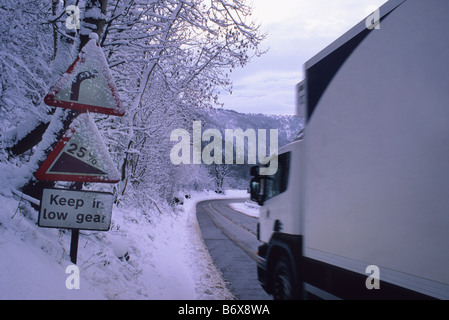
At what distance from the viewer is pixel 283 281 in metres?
4.10

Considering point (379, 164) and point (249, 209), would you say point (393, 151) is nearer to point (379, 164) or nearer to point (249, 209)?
point (379, 164)

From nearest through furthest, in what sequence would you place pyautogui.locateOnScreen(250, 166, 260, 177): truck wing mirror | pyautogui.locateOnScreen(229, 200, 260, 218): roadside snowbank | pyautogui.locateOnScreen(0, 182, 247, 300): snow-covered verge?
pyautogui.locateOnScreen(0, 182, 247, 300): snow-covered verge < pyautogui.locateOnScreen(250, 166, 260, 177): truck wing mirror < pyautogui.locateOnScreen(229, 200, 260, 218): roadside snowbank

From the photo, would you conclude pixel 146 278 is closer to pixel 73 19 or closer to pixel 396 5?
pixel 73 19

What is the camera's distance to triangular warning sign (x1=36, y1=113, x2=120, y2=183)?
282 centimetres

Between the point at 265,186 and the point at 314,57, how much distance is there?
97.5 inches

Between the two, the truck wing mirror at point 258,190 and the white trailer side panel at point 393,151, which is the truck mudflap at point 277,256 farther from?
the truck wing mirror at point 258,190

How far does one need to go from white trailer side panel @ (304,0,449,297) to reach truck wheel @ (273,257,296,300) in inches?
36.8

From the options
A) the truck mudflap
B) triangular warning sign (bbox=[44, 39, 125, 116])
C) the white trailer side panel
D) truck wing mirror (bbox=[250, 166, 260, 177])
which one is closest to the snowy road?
the truck mudflap

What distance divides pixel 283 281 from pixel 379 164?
2.53 meters

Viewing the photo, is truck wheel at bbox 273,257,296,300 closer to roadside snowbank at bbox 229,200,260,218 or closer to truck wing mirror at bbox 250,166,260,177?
truck wing mirror at bbox 250,166,260,177

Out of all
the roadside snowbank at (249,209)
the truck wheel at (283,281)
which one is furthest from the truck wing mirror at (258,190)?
the roadside snowbank at (249,209)

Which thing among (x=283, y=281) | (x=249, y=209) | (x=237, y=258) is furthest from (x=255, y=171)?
(x=249, y=209)

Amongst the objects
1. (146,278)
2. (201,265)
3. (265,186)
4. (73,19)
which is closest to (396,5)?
(265,186)

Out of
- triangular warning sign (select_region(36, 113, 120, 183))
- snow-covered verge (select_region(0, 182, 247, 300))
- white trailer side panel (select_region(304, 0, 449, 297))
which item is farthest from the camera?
triangular warning sign (select_region(36, 113, 120, 183))
